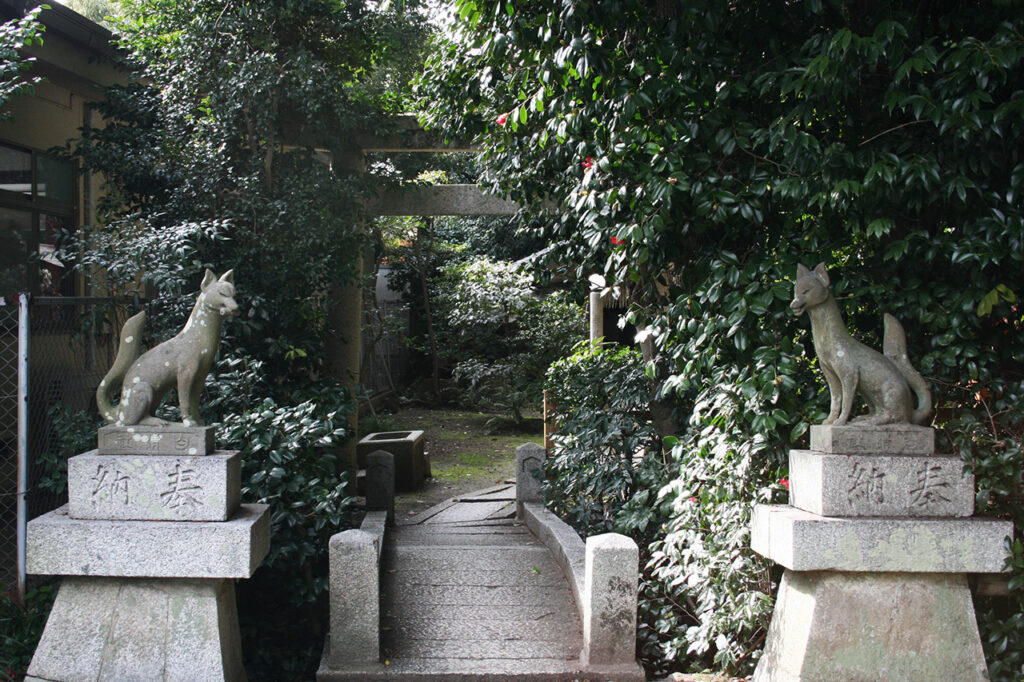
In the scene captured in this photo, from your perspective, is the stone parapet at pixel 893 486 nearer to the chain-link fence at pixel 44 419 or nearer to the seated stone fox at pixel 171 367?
the seated stone fox at pixel 171 367

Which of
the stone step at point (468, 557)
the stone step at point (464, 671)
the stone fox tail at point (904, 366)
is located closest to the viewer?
the stone fox tail at point (904, 366)

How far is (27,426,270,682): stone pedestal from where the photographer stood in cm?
416

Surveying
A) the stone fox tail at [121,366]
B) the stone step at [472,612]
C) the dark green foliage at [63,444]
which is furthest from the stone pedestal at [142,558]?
the stone step at [472,612]

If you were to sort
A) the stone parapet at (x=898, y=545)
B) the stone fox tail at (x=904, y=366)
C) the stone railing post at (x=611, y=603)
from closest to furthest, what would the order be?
1. the stone parapet at (x=898, y=545)
2. the stone fox tail at (x=904, y=366)
3. the stone railing post at (x=611, y=603)

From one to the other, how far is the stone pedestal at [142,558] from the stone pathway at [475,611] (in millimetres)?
1285

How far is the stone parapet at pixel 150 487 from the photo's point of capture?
4199 mm

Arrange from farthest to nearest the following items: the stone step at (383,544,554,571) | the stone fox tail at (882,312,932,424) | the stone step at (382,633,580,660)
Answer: the stone step at (383,544,554,571), the stone step at (382,633,580,660), the stone fox tail at (882,312,932,424)

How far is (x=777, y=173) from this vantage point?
15.3 feet

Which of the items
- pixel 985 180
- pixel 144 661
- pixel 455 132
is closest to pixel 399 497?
pixel 455 132

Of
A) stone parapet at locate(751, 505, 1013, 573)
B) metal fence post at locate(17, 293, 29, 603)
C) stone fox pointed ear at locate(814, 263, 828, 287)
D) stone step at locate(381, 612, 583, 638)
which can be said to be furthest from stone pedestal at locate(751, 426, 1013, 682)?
metal fence post at locate(17, 293, 29, 603)

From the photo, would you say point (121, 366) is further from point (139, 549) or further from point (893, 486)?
point (893, 486)

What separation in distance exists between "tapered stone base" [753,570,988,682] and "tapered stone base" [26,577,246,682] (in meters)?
3.19

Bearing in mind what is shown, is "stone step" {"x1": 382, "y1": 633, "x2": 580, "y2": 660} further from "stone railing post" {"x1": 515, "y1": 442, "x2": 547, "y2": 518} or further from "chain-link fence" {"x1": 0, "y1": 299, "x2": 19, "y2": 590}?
"stone railing post" {"x1": 515, "y1": 442, "x2": 547, "y2": 518}

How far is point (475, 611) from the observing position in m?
5.88
